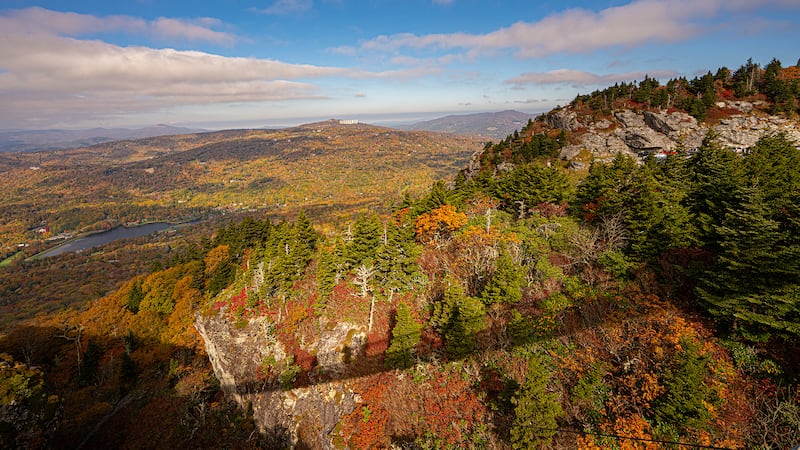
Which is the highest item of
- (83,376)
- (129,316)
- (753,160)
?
(753,160)

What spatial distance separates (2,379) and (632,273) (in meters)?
46.4

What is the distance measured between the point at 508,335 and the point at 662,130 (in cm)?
5320

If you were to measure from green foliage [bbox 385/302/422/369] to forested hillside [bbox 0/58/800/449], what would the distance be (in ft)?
0.40

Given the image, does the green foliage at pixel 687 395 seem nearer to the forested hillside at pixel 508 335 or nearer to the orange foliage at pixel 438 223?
the forested hillside at pixel 508 335

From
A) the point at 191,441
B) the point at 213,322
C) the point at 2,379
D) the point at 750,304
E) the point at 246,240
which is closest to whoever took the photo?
the point at 750,304

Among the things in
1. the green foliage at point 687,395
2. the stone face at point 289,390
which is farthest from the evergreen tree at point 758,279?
the stone face at point 289,390

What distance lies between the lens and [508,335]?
1728 centimetres

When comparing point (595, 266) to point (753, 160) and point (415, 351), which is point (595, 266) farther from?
point (753, 160)

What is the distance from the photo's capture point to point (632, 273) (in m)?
18.0

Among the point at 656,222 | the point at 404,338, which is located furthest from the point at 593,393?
the point at 656,222

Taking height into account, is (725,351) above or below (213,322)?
above

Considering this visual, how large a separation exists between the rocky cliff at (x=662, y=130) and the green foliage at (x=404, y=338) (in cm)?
4542

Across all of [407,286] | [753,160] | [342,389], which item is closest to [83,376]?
[342,389]

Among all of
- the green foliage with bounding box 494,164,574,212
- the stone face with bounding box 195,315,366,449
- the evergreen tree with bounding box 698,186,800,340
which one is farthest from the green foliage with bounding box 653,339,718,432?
the green foliage with bounding box 494,164,574,212
